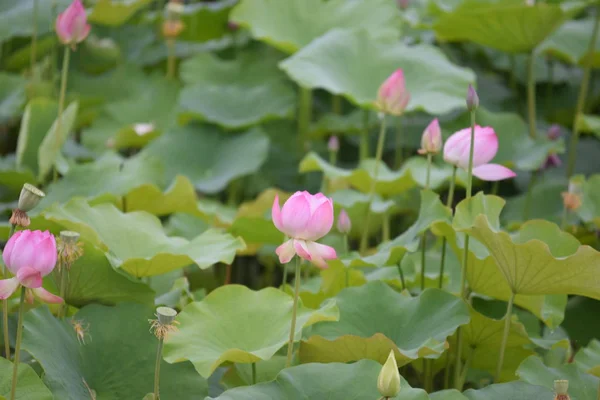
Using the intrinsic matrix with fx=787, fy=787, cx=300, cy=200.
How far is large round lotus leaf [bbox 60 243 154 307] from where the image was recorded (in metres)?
1.12

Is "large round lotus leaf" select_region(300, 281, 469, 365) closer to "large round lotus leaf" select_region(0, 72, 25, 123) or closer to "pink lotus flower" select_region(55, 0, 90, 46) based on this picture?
"pink lotus flower" select_region(55, 0, 90, 46)

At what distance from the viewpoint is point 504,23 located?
1961 mm

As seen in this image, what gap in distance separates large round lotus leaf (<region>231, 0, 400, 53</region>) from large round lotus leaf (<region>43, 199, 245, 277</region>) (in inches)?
40.7

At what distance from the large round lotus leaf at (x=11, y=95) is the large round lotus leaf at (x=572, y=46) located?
1.49 metres

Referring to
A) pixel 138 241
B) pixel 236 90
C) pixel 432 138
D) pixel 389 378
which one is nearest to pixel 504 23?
pixel 236 90

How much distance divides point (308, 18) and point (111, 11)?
58cm

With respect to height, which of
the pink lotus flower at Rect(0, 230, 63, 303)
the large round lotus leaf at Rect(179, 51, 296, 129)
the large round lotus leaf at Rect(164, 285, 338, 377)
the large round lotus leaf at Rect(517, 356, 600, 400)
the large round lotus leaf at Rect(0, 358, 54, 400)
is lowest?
the large round lotus leaf at Rect(179, 51, 296, 129)

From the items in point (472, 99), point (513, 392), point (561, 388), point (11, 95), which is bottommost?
point (11, 95)

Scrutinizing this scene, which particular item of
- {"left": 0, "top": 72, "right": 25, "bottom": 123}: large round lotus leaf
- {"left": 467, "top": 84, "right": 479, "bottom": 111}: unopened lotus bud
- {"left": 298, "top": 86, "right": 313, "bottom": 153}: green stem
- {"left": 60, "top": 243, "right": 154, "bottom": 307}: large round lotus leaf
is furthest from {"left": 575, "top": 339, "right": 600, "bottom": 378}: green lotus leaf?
{"left": 0, "top": 72, "right": 25, "bottom": 123}: large round lotus leaf

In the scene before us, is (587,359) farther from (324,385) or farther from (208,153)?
(208,153)

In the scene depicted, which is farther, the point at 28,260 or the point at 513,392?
the point at 513,392

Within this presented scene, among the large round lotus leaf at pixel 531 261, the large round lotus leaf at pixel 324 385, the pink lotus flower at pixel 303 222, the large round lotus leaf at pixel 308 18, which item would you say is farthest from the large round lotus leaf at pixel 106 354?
the large round lotus leaf at pixel 308 18

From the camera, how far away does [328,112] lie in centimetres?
258

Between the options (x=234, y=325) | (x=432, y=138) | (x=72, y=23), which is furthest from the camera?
(x=72, y=23)
